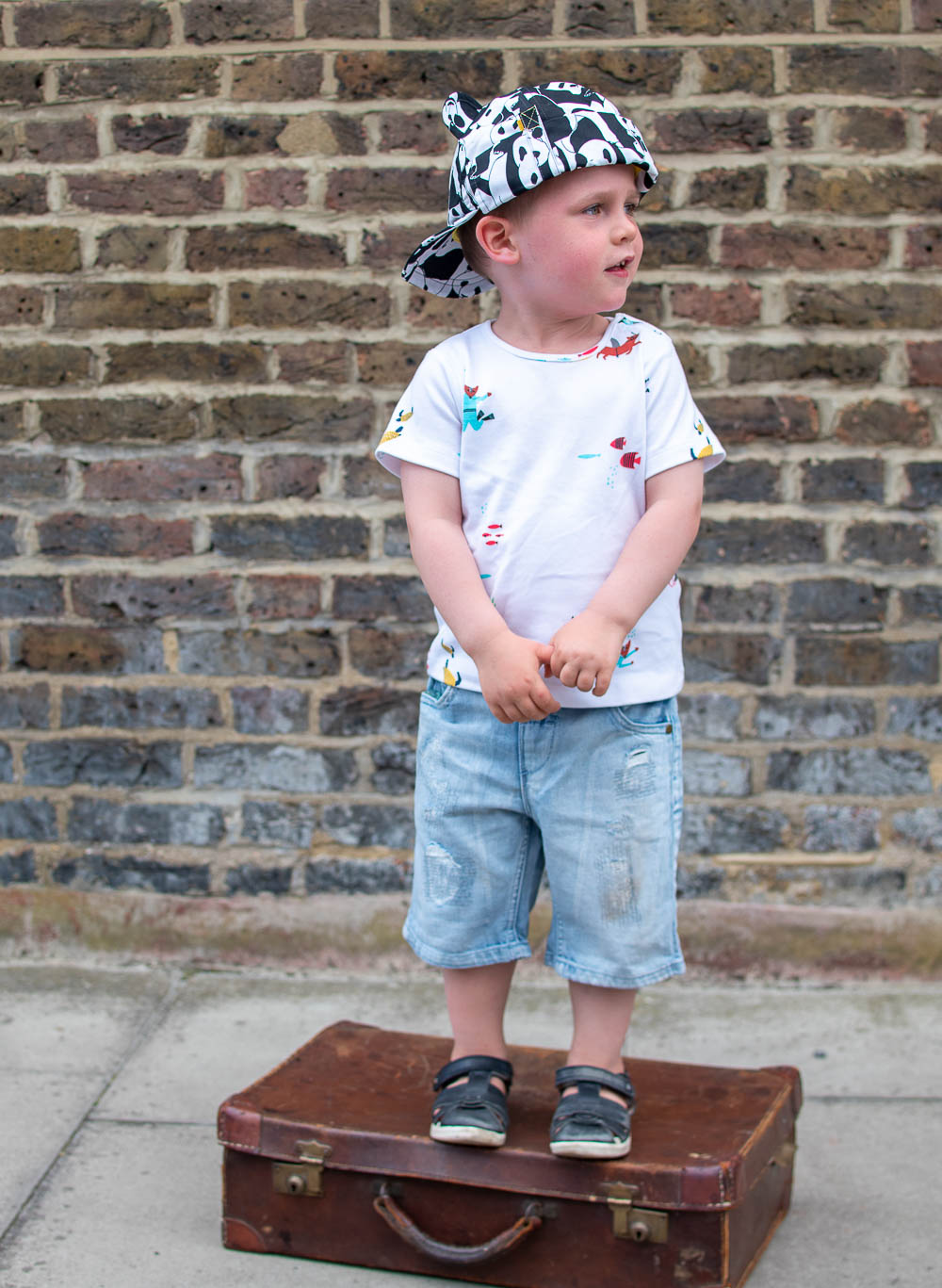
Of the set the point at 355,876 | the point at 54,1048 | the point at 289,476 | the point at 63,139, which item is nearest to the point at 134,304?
the point at 63,139

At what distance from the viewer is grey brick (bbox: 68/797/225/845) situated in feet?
10.6

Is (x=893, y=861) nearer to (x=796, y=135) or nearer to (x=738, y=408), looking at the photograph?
(x=738, y=408)

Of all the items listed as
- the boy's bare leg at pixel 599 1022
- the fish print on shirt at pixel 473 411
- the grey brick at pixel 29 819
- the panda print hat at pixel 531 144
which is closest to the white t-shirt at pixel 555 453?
the fish print on shirt at pixel 473 411

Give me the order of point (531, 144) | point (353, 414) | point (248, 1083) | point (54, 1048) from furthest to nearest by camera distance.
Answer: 1. point (353, 414)
2. point (54, 1048)
3. point (248, 1083)
4. point (531, 144)

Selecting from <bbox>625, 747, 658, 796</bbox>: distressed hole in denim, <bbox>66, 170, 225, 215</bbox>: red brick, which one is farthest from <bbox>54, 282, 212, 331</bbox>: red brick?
<bbox>625, 747, 658, 796</bbox>: distressed hole in denim

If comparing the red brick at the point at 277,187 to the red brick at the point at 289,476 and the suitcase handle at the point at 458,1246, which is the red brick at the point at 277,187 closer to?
the red brick at the point at 289,476

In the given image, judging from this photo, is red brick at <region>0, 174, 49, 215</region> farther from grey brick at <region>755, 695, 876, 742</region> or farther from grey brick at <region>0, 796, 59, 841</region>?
grey brick at <region>755, 695, 876, 742</region>

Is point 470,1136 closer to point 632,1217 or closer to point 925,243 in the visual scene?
point 632,1217

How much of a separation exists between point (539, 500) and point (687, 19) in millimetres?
1525

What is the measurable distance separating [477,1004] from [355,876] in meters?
1.09

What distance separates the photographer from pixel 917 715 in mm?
3125

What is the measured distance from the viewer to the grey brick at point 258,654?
10.4 feet

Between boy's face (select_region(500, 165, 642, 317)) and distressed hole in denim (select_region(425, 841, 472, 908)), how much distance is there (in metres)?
0.83

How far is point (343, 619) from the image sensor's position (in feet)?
10.3
